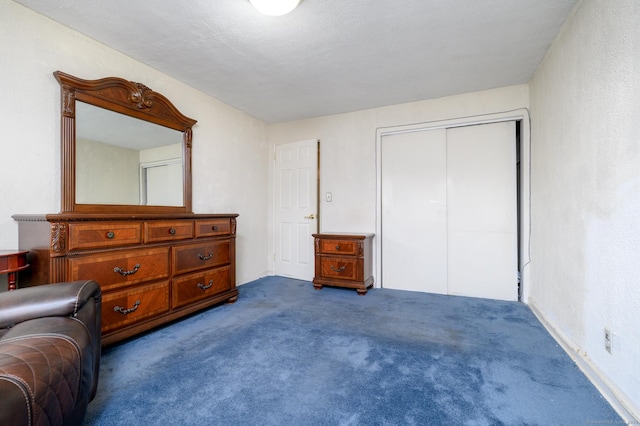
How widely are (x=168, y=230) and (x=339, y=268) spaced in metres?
2.00

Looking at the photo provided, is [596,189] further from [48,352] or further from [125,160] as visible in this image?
[125,160]

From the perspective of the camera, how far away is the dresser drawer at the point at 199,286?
8.16 ft

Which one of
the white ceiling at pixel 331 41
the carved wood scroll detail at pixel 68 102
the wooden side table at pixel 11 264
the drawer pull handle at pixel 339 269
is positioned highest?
the white ceiling at pixel 331 41

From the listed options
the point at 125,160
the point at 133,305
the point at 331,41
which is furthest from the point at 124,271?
the point at 331,41

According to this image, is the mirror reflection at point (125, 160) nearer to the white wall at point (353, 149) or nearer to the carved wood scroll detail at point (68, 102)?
the carved wood scroll detail at point (68, 102)

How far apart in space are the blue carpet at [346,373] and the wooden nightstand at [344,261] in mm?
739

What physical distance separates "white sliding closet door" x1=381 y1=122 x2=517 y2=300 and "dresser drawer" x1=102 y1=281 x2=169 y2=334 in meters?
2.59

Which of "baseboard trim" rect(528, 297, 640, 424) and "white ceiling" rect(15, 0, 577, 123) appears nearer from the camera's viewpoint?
"baseboard trim" rect(528, 297, 640, 424)

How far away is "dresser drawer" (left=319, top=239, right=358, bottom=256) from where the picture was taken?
137 inches

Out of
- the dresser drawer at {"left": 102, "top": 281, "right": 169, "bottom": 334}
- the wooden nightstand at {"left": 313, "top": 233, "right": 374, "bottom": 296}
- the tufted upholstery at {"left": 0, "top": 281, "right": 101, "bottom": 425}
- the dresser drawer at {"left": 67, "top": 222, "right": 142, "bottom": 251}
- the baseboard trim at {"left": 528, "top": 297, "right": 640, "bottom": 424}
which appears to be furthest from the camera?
the wooden nightstand at {"left": 313, "top": 233, "right": 374, "bottom": 296}

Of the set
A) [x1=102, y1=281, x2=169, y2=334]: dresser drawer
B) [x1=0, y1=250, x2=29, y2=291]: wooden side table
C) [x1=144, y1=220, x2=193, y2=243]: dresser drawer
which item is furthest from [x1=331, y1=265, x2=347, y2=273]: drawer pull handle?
[x1=0, y1=250, x2=29, y2=291]: wooden side table

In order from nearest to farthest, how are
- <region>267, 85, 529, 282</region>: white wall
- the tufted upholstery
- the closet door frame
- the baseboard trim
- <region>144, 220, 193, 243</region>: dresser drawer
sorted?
the tufted upholstery, the baseboard trim, <region>144, 220, 193, 243</region>: dresser drawer, the closet door frame, <region>267, 85, 529, 282</region>: white wall

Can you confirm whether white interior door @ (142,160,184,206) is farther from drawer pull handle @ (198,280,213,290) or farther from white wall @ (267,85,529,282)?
white wall @ (267,85,529,282)

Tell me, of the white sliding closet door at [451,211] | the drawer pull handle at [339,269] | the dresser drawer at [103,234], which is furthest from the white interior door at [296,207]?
the dresser drawer at [103,234]
